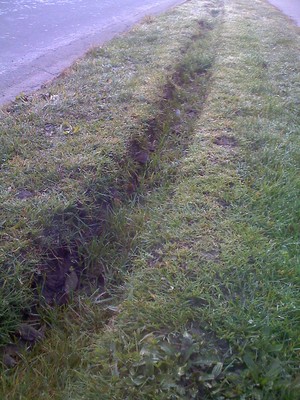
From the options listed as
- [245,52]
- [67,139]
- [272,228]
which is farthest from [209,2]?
[272,228]

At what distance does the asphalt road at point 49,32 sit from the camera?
212 inches

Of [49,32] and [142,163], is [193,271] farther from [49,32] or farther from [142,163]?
[49,32]

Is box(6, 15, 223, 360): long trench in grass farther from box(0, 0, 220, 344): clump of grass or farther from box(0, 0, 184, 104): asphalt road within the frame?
box(0, 0, 184, 104): asphalt road

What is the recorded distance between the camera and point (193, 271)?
8.70 feet

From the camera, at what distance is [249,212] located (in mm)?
3105

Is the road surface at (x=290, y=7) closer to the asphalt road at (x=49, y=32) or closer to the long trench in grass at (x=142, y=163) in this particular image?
the asphalt road at (x=49, y=32)

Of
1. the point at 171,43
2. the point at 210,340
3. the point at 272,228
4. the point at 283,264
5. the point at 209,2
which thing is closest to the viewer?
the point at 210,340

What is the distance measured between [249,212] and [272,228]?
0.19 meters

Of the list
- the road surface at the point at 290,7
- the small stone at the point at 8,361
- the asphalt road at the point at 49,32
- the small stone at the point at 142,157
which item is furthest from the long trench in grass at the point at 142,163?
the road surface at the point at 290,7

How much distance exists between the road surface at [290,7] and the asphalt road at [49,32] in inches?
103

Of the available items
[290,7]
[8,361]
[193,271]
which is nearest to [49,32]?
[193,271]

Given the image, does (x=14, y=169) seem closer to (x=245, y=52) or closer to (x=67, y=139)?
(x=67, y=139)

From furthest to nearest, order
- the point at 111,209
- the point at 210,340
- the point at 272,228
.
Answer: the point at 111,209
the point at 272,228
the point at 210,340

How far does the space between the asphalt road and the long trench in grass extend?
1.44 m
